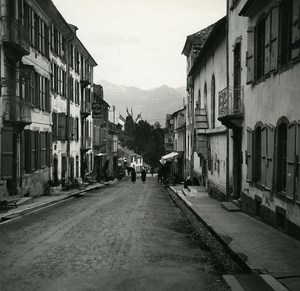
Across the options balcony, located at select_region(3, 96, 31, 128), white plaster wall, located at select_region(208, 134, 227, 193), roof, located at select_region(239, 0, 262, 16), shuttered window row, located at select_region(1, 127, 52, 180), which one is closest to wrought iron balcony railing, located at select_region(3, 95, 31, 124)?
balcony, located at select_region(3, 96, 31, 128)

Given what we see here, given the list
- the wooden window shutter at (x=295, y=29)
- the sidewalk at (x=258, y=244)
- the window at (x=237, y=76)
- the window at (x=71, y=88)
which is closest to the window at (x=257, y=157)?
the sidewalk at (x=258, y=244)

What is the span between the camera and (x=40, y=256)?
9.29 meters

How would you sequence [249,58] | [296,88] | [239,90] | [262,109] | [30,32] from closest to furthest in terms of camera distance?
[296,88]
[262,109]
[249,58]
[239,90]
[30,32]

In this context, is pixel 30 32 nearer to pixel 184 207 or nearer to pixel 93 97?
pixel 184 207

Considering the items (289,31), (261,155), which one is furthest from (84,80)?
(289,31)

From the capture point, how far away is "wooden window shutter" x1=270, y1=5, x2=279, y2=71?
11.7 meters

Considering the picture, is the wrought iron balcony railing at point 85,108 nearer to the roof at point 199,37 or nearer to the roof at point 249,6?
the roof at point 199,37

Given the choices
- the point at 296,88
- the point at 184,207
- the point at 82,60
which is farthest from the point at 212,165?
the point at 82,60

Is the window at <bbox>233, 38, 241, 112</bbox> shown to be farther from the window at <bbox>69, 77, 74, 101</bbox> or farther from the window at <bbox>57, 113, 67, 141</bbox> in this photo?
the window at <bbox>69, 77, 74, 101</bbox>

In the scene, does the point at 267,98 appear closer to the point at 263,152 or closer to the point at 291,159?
the point at 263,152

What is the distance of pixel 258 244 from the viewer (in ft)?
33.3

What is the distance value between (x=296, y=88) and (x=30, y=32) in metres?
16.4

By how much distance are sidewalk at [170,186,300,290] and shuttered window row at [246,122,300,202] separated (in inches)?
41.6

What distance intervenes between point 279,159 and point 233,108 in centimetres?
473
